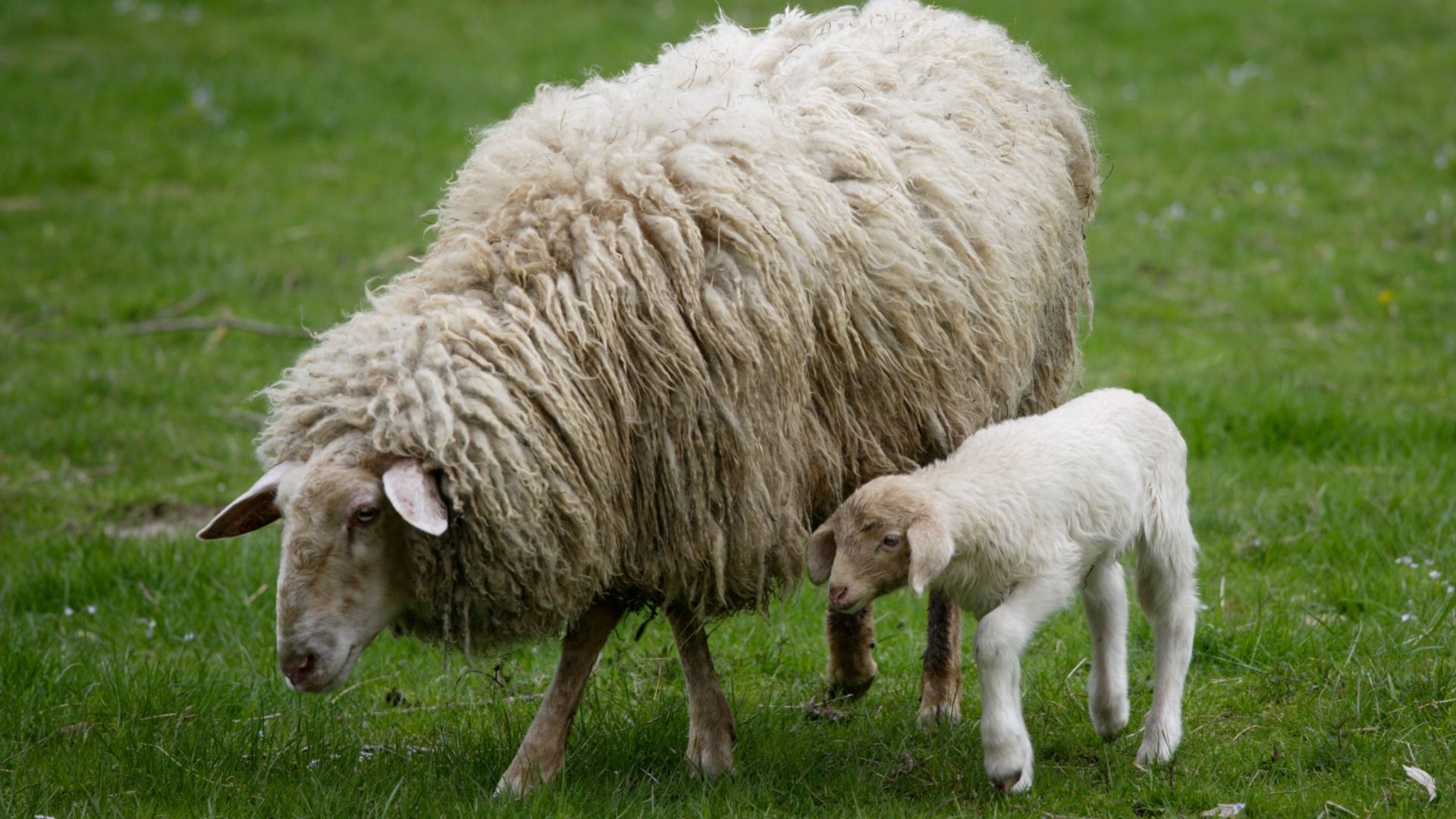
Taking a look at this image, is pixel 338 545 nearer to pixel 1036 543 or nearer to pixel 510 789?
pixel 510 789

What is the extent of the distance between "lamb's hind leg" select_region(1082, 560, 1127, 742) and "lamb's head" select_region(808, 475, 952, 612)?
2.09ft

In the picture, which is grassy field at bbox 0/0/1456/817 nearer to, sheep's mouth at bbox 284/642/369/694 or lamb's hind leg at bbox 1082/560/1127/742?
lamb's hind leg at bbox 1082/560/1127/742

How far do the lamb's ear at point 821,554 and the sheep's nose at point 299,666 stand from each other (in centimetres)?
113

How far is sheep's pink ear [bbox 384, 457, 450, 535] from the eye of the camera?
308 centimetres

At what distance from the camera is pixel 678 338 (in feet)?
11.2

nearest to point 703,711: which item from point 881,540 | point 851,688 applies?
point 851,688

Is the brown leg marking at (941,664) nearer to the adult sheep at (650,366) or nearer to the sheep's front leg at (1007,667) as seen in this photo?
the adult sheep at (650,366)

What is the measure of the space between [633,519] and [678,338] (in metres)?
0.44

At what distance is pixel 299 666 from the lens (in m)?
3.33

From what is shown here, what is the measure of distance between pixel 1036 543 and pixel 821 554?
1.61 ft

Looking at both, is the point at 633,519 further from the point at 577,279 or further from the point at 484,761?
the point at 484,761

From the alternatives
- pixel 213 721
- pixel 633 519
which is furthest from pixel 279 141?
pixel 633 519

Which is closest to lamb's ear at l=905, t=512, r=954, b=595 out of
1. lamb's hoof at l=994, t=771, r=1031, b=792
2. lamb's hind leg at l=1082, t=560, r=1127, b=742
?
lamb's hoof at l=994, t=771, r=1031, b=792

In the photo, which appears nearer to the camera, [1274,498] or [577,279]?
[577,279]
